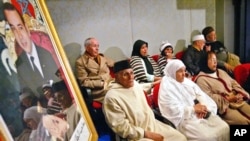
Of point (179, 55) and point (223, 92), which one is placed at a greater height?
point (179, 55)

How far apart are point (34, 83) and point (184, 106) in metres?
1.00

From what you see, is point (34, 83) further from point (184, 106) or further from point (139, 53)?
point (184, 106)

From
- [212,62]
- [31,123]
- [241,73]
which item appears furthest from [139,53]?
[31,123]

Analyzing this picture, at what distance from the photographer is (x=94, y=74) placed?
4.50 feet

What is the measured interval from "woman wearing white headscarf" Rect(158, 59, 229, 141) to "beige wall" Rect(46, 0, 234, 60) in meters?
0.18

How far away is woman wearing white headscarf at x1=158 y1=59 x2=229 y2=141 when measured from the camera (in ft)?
4.91

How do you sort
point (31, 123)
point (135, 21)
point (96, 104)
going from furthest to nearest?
point (135, 21) < point (96, 104) < point (31, 123)

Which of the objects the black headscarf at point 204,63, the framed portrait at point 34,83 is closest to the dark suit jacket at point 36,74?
the framed portrait at point 34,83

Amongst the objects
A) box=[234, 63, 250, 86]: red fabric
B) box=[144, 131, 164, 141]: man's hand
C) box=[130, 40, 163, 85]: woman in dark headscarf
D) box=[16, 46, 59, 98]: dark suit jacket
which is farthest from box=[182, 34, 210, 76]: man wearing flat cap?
box=[16, 46, 59, 98]: dark suit jacket

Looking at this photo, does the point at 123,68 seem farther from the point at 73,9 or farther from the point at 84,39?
the point at 73,9

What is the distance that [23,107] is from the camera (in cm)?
64

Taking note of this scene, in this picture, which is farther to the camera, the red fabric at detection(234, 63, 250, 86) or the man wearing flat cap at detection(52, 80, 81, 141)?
the red fabric at detection(234, 63, 250, 86)

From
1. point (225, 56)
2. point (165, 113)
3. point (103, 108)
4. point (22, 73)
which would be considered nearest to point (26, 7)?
point (22, 73)

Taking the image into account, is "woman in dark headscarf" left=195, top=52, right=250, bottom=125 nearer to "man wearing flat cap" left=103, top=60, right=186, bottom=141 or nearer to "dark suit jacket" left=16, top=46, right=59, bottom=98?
"man wearing flat cap" left=103, top=60, right=186, bottom=141
